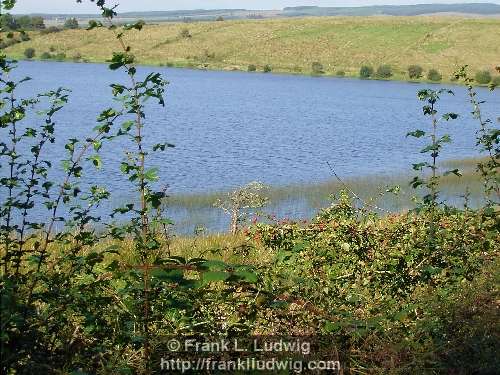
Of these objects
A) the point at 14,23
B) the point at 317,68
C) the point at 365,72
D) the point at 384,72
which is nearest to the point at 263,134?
the point at 14,23

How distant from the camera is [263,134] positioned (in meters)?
38.0

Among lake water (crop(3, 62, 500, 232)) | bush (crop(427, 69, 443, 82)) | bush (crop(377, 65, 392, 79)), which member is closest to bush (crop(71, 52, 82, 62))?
lake water (crop(3, 62, 500, 232))

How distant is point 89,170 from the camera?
75.7ft

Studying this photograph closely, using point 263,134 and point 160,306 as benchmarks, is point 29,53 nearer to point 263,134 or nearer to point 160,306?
point 263,134

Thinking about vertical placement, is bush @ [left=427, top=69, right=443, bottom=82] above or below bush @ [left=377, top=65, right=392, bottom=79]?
below

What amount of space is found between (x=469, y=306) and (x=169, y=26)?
14118 cm

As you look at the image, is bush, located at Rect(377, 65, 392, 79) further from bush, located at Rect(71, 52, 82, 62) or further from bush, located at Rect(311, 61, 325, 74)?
bush, located at Rect(71, 52, 82, 62)

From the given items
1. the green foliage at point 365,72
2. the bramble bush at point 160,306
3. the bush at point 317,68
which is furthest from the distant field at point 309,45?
the bramble bush at point 160,306

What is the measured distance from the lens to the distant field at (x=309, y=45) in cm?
11244

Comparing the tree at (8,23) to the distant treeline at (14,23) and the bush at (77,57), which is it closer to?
the distant treeline at (14,23)

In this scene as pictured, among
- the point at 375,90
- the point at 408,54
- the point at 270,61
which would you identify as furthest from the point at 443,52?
the point at 375,90

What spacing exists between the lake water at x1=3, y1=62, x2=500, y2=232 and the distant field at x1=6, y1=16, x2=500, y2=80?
151 ft

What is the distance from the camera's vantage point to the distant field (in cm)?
11244

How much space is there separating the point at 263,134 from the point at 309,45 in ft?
309
